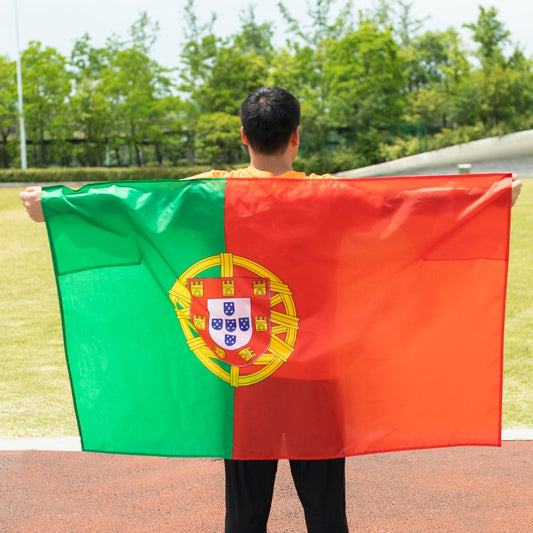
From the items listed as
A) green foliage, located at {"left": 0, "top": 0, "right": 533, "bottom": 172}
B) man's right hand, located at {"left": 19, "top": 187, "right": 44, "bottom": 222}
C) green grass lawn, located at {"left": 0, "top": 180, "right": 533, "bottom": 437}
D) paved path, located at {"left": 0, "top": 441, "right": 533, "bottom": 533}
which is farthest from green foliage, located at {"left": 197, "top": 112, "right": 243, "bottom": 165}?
man's right hand, located at {"left": 19, "top": 187, "right": 44, "bottom": 222}

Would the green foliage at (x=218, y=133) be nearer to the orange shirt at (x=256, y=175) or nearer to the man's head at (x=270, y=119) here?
the orange shirt at (x=256, y=175)

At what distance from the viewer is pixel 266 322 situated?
2.87m

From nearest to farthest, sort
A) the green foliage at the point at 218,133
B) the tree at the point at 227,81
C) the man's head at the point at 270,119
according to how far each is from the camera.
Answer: the man's head at the point at 270,119, the green foliage at the point at 218,133, the tree at the point at 227,81

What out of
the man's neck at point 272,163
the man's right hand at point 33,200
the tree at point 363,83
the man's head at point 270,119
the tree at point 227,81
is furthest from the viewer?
the tree at point 227,81

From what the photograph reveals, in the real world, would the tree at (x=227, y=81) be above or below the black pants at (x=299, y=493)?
above

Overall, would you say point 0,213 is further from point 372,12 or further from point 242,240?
point 372,12

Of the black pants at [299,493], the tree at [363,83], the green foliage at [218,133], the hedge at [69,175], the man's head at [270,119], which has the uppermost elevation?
the tree at [363,83]

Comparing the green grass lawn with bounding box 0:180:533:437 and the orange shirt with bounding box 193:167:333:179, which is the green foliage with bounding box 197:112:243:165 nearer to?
the green grass lawn with bounding box 0:180:533:437

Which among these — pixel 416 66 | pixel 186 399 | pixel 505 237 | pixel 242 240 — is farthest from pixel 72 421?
pixel 416 66

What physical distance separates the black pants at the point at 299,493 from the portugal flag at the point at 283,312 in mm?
53

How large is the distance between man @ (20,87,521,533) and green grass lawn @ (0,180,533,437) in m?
3.13

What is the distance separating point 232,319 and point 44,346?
5943 mm

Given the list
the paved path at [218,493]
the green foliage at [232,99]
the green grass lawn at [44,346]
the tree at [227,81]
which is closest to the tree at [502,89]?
the green foliage at [232,99]

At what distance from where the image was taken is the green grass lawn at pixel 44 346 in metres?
5.96
